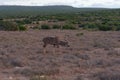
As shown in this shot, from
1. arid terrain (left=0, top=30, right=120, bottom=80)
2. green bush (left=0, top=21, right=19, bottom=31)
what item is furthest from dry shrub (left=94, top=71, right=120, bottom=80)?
green bush (left=0, top=21, right=19, bottom=31)

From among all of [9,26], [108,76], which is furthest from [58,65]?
[9,26]

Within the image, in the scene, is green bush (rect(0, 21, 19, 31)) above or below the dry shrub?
below

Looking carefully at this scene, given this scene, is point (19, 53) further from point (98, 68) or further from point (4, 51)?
point (98, 68)

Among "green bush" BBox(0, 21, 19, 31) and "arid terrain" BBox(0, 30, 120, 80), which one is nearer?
"arid terrain" BBox(0, 30, 120, 80)

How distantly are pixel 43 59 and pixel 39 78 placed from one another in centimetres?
606

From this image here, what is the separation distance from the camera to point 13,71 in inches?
651

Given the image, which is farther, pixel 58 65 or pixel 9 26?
pixel 9 26

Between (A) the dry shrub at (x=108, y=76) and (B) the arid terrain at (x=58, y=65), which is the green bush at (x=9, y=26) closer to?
(B) the arid terrain at (x=58, y=65)

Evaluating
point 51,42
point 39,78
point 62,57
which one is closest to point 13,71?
point 39,78

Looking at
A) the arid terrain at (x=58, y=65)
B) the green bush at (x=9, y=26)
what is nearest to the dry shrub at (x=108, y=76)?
the arid terrain at (x=58, y=65)

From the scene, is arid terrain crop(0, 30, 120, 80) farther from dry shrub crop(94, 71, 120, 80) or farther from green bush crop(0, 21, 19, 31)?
green bush crop(0, 21, 19, 31)

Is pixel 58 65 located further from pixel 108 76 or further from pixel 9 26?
pixel 9 26

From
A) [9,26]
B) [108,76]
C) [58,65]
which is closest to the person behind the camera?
[108,76]

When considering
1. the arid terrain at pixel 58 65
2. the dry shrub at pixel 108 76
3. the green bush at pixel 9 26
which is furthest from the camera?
the green bush at pixel 9 26
